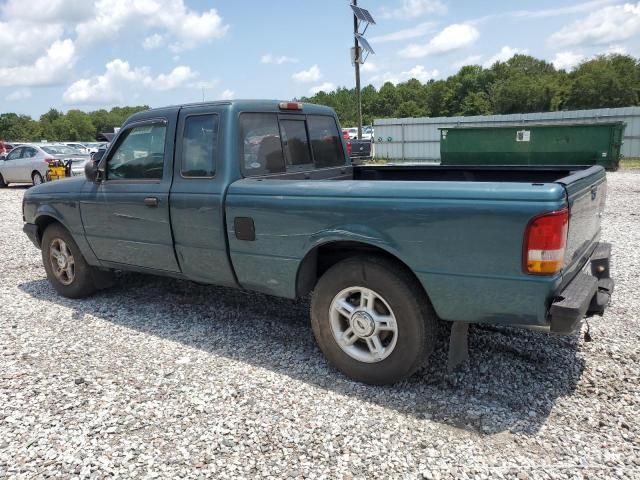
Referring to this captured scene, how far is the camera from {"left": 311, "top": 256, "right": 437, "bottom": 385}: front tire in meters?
3.25

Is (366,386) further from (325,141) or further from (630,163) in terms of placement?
(630,163)

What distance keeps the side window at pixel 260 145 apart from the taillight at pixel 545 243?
2247 mm

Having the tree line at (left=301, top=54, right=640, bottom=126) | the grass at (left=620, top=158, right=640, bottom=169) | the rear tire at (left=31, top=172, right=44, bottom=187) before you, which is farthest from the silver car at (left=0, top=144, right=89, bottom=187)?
the tree line at (left=301, top=54, right=640, bottom=126)

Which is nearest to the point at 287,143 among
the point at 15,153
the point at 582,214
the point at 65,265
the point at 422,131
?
the point at 582,214

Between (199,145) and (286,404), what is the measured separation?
7.23 feet

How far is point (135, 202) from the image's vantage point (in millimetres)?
4566

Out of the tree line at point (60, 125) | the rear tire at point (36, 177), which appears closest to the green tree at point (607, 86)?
the rear tire at point (36, 177)

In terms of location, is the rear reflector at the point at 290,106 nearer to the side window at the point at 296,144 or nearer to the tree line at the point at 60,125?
the side window at the point at 296,144

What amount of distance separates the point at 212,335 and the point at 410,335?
6.52ft

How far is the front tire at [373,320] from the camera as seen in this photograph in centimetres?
325

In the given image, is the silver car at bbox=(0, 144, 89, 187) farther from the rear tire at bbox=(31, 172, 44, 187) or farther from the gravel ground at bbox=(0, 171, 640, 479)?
the gravel ground at bbox=(0, 171, 640, 479)

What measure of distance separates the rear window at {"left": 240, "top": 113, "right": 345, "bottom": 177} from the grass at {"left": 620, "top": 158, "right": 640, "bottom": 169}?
54.5ft

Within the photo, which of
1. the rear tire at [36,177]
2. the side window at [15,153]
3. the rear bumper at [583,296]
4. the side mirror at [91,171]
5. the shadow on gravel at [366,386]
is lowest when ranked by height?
the shadow on gravel at [366,386]

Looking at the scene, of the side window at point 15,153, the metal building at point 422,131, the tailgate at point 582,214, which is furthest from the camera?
the metal building at point 422,131
